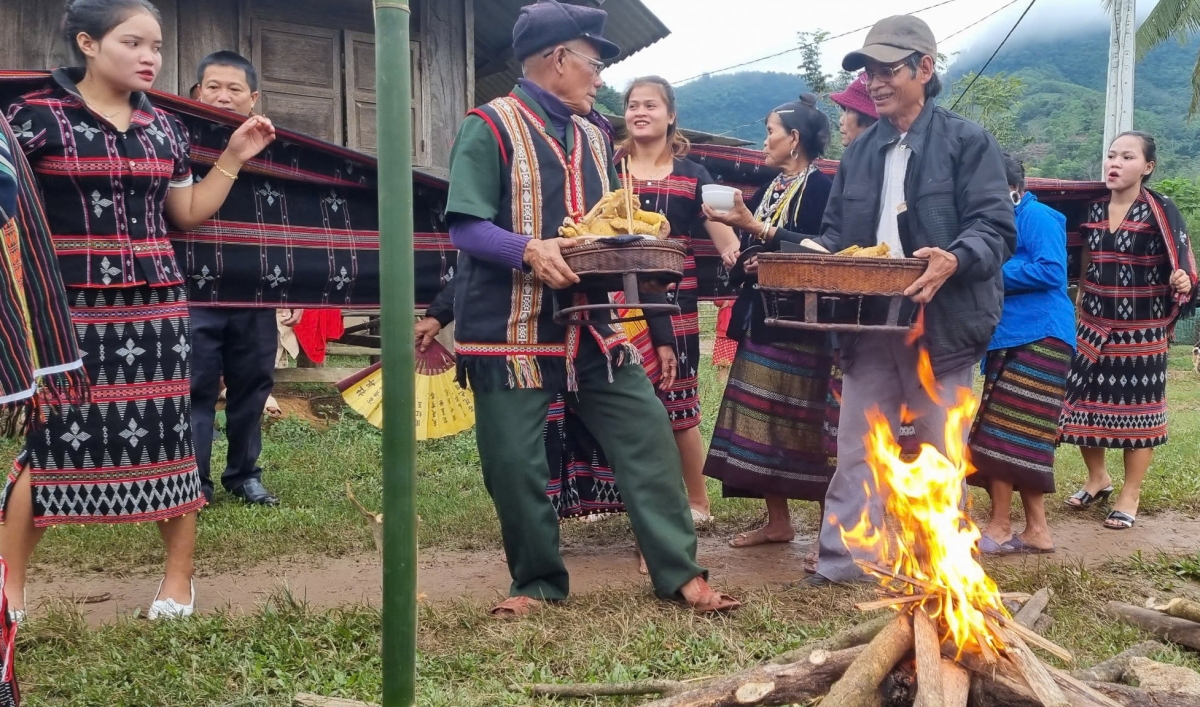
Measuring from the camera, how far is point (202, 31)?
8.93 metres

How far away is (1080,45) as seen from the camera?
9531 cm

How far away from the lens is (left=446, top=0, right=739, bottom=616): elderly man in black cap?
12.1ft

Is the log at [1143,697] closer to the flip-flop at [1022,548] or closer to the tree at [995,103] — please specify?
the flip-flop at [1022,548]

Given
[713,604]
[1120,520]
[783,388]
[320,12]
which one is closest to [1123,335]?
[1120,520]

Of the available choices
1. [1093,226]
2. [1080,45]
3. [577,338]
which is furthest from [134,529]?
[1080,45]

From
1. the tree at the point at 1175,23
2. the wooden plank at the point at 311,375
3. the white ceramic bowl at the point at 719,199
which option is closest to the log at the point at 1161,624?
the white ceramic bowl at the point at 719,199

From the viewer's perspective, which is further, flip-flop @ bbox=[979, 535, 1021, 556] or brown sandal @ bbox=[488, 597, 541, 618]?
flip-flop @ bbox=[979, 535, 1021, 556]

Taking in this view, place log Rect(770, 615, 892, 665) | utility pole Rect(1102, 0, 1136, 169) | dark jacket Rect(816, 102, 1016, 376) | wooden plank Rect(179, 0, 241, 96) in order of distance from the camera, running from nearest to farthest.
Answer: log Rect(770, 615, 892, 665)
dark jacket Rect(816, 102, 1016, 376)
wooden plank Rect(179, 0, 241, 96)
utility pole Rect(1102, 0, 1136, 169)

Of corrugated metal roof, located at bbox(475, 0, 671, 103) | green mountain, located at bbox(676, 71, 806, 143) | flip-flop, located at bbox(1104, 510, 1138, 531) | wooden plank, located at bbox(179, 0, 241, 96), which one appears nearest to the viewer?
flip-flop, located at bbox(1104, 510, 1138, 531)

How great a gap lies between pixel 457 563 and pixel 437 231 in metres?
1.49

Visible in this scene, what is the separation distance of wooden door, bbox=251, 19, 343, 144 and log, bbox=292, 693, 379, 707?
734cm

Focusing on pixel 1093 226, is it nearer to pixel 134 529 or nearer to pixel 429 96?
pixel 134 529

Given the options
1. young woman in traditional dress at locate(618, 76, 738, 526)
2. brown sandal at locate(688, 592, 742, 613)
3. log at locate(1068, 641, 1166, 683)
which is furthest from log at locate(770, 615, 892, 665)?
young woman in traditional dress at locate(618, 76, 738, 526)

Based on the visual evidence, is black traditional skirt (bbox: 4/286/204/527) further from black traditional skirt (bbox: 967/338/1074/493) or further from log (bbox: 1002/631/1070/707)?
black traditional skirt (bbox: 967/338/1074/493)
